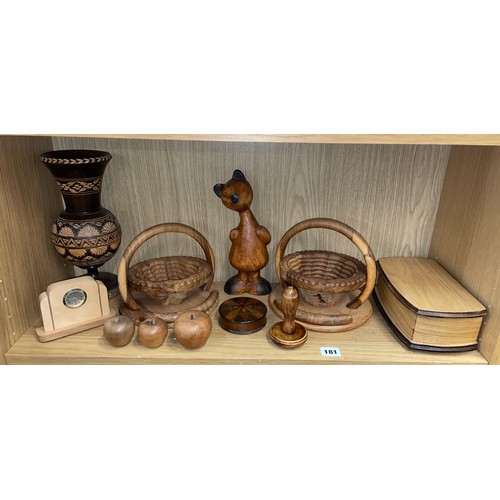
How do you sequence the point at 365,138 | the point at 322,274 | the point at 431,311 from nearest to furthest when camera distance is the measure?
the point at 365,138
the point at 431,311
the point at 322,274

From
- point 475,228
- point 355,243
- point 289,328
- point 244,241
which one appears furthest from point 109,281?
point 475,228

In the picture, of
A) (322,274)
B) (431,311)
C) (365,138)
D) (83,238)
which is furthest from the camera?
(322,274)

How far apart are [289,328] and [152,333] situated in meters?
0.32

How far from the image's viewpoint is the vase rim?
0.93 metres

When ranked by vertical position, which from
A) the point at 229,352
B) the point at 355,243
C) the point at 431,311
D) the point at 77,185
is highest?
the point at 77,185

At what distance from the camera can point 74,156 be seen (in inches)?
41.4

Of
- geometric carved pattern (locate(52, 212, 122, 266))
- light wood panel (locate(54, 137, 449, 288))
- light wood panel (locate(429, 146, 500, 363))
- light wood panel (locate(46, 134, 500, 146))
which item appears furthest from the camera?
light wood panel (locate(54, 137, 449, 288))

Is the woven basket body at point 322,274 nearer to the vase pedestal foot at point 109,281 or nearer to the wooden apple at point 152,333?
the wooden apple at point 152,333

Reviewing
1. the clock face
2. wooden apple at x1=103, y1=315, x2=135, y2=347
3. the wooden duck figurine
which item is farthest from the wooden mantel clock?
the wooden duck figurine

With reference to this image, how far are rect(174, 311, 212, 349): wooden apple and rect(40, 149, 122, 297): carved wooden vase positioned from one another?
296 mm

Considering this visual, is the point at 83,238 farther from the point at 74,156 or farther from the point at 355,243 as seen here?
the point at 355,243

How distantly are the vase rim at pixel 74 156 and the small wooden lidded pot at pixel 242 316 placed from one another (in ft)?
1.55

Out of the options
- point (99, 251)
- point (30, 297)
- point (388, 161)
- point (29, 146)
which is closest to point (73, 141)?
point (29, 146)

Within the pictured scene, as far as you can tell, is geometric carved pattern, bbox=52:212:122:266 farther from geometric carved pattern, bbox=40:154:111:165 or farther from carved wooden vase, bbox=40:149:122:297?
geometric carved pattern, bbox=40:154:111:165
